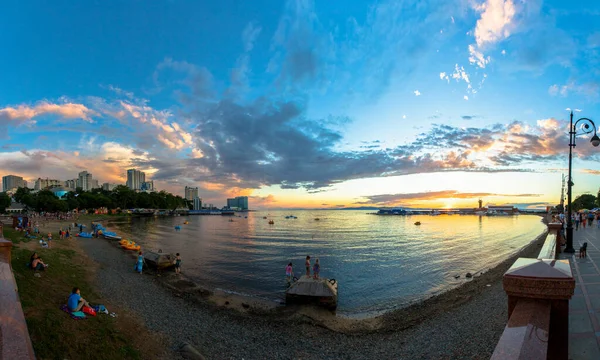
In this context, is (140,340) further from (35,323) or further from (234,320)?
(234,320)

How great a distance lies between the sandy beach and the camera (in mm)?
12556

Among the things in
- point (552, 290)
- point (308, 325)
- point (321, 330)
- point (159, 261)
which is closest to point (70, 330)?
point (308, 325)

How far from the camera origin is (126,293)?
64.5ft

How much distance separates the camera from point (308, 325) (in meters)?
16.0

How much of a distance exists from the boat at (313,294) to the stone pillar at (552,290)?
1696 centimetres

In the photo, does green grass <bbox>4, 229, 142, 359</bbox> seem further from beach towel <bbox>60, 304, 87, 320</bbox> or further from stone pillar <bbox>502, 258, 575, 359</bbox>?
stone pillar <bbox>502, 258, 575, 359</bbox>

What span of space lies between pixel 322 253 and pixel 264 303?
2335cm

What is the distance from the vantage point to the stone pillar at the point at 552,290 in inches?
122

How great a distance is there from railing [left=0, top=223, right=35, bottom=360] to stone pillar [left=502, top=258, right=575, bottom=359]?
5545mm

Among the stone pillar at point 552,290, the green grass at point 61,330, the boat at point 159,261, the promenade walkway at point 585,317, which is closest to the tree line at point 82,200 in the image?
the boat at point 159,261

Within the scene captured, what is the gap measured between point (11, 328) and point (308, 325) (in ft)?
44.7

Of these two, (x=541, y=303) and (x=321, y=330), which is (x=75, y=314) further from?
(x=541, y=303)

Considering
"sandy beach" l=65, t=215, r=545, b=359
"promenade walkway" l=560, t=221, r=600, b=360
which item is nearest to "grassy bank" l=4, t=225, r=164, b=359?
"sandy beach" l=65, t=215, r=545, b=359

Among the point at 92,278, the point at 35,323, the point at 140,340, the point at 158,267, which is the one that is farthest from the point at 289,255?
the point at 35,323
